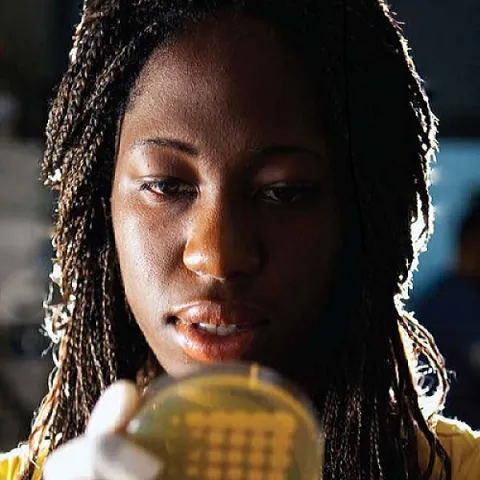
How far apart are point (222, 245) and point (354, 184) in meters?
0.14

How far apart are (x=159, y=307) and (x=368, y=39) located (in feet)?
0.86

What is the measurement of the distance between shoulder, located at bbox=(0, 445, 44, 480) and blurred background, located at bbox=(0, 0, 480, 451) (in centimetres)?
114

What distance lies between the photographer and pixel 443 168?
2.18 meters

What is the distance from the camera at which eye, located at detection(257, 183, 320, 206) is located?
0.69 meters

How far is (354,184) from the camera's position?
2.44 ft

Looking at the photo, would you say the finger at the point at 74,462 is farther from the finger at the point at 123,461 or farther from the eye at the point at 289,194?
the eye at the point at 289,194

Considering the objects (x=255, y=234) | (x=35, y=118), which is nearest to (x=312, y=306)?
(x=255, y=234)

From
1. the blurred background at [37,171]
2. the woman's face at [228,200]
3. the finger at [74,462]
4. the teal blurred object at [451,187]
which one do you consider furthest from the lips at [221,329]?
the teal blurred object at [451,187]

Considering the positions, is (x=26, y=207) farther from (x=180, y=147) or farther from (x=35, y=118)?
(x=180, y=147)

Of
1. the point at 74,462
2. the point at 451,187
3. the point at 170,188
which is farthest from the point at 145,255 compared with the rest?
the point at 451,187

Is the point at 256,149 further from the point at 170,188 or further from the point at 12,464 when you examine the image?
the point at 12,464

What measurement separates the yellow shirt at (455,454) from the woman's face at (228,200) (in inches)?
7.0

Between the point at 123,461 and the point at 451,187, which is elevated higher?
the point at 451,187

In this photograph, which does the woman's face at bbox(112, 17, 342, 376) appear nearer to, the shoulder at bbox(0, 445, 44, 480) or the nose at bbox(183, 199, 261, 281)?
the nose at bbox(183, 199, 261, 281)
